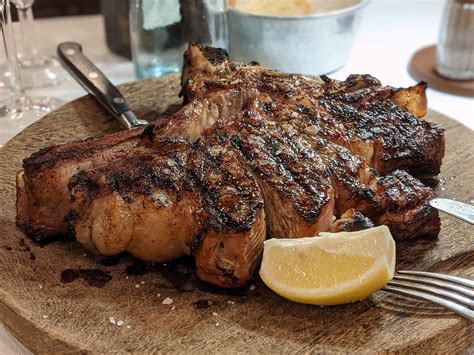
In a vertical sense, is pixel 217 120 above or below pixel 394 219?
above

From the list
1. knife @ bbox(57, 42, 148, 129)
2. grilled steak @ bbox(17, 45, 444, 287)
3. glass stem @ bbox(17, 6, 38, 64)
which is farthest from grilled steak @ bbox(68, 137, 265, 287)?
glass stem @ bbox(17, 6, 38, 64)

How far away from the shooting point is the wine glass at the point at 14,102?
2551 millimetres

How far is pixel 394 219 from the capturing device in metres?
1.72

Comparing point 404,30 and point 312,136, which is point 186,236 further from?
point 404,30

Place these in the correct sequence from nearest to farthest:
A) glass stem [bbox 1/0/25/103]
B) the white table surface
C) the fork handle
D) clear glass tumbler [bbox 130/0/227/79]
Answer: the fork handle, glass stem [bbox 1/0/25/103], clear glass tumbler [bbox 130/0/227/79], the white table surface

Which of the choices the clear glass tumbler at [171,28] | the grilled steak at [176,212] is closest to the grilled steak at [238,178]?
the grilled steak at [176,212]

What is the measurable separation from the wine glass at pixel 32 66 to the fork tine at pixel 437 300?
1.93m

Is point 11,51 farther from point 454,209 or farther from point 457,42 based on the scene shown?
point 457,42

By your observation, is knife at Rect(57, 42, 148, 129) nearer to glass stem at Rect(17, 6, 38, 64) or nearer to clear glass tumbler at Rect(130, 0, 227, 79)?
clear glass tumbler at Rect(130, 0, 227, 79)

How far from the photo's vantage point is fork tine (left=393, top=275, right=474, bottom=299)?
5.06 ft

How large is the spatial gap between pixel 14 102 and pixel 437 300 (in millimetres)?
1879

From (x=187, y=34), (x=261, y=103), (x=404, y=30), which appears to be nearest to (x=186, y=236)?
(x=261, y=103)

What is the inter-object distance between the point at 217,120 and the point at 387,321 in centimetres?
68

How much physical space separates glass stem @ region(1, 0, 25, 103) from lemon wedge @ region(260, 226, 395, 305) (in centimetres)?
150
